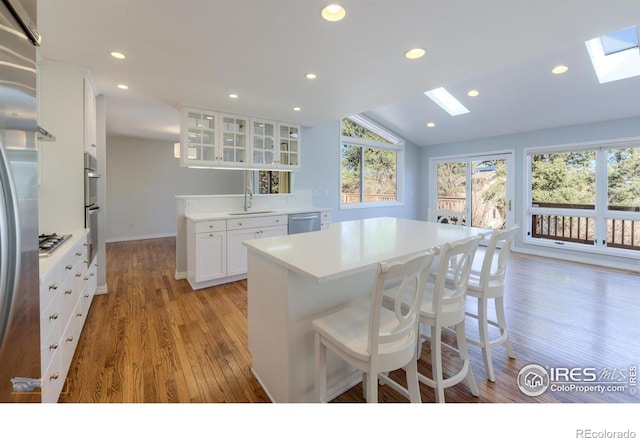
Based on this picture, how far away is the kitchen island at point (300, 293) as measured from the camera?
1479mm

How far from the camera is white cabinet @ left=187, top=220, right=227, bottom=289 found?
351 centimetres

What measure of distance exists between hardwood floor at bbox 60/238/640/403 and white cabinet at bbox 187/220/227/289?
0.19 m

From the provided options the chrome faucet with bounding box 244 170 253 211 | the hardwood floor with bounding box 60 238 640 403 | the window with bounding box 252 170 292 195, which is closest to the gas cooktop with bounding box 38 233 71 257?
the hardwood floor with bounding box 60 238 640 403

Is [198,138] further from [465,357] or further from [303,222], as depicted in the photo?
[465,357]

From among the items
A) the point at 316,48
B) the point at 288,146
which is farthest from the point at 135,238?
the point at 316,48

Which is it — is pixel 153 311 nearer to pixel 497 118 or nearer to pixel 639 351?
pixel 639 351

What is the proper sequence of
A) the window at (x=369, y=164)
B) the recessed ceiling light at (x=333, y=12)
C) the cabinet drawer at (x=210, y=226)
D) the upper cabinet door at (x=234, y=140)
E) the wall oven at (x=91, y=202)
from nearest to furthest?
the recessed ceiling light at (x=333, y=12) → the wall oven at (x=91, y=202) → the cabinet drawer at (x=210, y=226) → the upper cabinet door at (x=234, y=140) → the window at (x=369, y=164)

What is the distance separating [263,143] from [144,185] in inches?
163

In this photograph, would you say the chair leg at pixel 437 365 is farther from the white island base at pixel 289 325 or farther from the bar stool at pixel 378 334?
the white island base at pixel 289 325

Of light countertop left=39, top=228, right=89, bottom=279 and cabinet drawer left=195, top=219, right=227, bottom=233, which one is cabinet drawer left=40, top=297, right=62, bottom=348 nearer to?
light countertop left=39, top=228, right=89, bottom=279

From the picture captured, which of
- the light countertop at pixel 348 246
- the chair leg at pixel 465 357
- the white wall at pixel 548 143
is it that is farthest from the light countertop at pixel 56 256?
the white wall at pixel 548 143

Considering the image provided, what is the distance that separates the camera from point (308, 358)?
157cm

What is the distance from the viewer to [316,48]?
2311 mm

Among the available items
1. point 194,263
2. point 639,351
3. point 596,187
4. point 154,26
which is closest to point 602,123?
point 596,187
